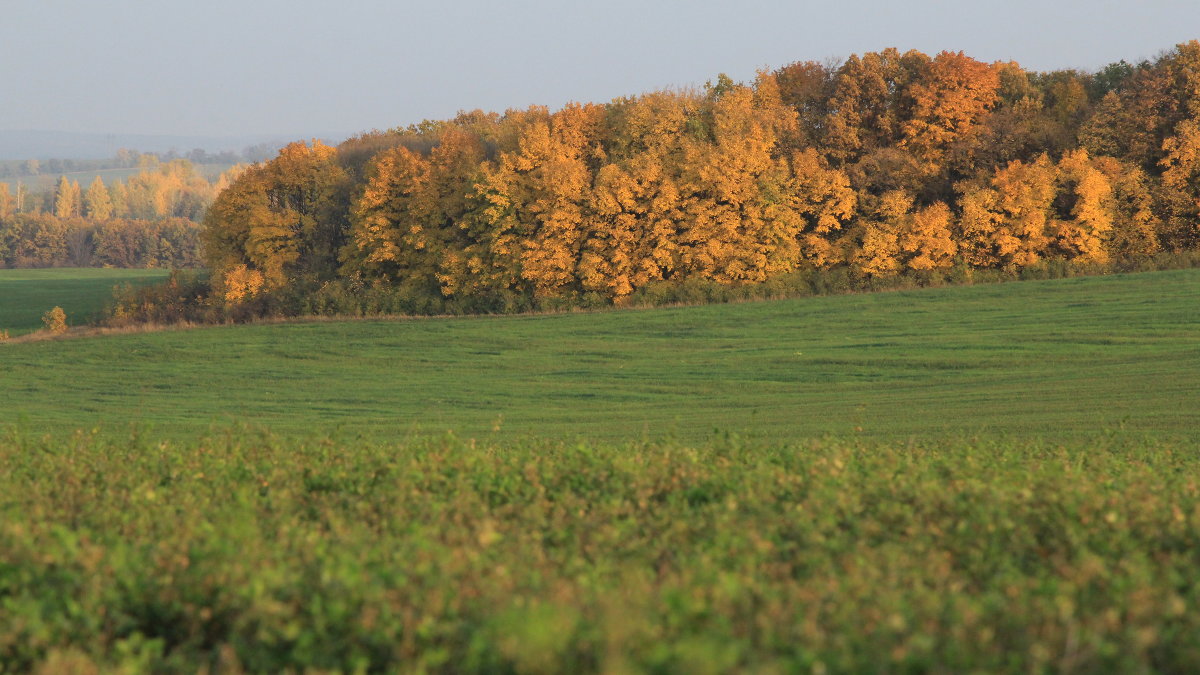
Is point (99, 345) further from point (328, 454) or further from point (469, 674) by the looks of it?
point (469, 674)

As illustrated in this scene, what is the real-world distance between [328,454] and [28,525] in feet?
11.7

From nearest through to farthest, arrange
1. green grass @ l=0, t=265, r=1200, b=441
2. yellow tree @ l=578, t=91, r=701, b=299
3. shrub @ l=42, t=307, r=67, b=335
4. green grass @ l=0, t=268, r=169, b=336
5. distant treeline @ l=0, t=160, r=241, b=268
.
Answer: green grass @ l=0, t=265, r=1200, b=441 → yellow tree @ l=578, t=91, r=701, b=299 → shrub @ l=42, t=307, r=67, b=335 → green grass @ l=0, t=268, r=169, b=336 → distant treeline @ l=0, t=160, r=241, b=268

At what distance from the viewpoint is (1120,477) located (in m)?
10.5

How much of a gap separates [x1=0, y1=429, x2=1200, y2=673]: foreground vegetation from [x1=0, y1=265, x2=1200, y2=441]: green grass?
4054mm

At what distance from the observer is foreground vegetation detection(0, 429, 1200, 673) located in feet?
17.6

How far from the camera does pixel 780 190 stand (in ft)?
161

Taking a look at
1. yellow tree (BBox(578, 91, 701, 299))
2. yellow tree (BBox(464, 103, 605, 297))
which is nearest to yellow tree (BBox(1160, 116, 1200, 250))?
yellow tree (BBox(578, 91, 701, 299))

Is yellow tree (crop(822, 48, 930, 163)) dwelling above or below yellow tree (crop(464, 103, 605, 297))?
above

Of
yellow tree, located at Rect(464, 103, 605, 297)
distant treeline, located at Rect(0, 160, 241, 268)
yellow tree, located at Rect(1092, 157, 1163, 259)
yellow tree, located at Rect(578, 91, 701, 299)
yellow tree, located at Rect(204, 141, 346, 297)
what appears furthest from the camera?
distant treeline, located at Rect(0, 160, 241, 268)

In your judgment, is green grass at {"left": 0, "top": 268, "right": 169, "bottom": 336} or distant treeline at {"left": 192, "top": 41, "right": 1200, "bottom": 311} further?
green grass at {"left": 0, "top": 268, "right": 169, "bottom": 336}

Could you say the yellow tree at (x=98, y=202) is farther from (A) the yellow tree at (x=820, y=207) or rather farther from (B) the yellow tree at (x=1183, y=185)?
(B) the yellow tree at (x=1183, y=185)

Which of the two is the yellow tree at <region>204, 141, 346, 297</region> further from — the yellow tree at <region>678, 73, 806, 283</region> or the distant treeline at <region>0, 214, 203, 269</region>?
the distant treeline at <region>0, 214, 203, 269</region>

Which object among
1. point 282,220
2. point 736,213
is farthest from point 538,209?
point 282,220

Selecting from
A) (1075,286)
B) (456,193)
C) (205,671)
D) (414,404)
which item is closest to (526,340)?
(414,404)
